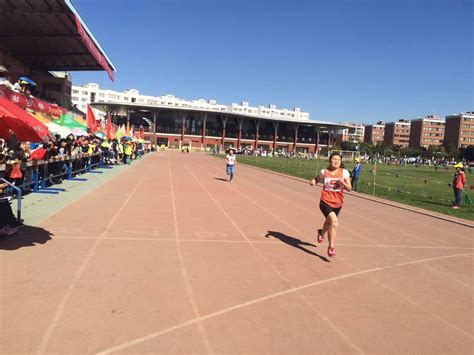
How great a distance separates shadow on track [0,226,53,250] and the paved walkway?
0.04 meters

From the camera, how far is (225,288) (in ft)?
16.8

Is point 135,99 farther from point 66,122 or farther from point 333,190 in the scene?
point 333,190

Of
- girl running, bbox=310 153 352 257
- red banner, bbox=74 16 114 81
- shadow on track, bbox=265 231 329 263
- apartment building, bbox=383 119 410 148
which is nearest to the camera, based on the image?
girl running, bbox=310 153 352 257

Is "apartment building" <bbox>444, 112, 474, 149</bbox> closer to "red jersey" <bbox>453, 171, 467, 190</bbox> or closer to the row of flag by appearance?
the row of flag

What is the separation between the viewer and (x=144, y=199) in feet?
41.0

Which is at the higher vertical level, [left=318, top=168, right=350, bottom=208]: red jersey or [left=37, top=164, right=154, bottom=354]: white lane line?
[left=318, top=168, right=350, bottom=208]: red jersey

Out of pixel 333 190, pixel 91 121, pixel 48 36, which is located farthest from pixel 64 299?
pixel 48 36

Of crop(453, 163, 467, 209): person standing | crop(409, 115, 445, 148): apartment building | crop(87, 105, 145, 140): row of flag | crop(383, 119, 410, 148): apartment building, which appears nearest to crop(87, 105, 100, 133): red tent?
crop(87, 105, 145, 140): row of flag

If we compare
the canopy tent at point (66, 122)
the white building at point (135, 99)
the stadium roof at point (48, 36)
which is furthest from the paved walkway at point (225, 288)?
the white building at point (135, 99)

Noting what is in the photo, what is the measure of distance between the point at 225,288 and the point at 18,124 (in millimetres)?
3519

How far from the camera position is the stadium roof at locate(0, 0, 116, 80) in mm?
21453

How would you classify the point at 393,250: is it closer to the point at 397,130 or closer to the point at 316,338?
the point at 316,338

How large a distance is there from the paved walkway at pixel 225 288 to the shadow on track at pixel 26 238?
4 cm

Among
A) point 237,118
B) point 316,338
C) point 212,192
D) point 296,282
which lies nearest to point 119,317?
point 316,338
